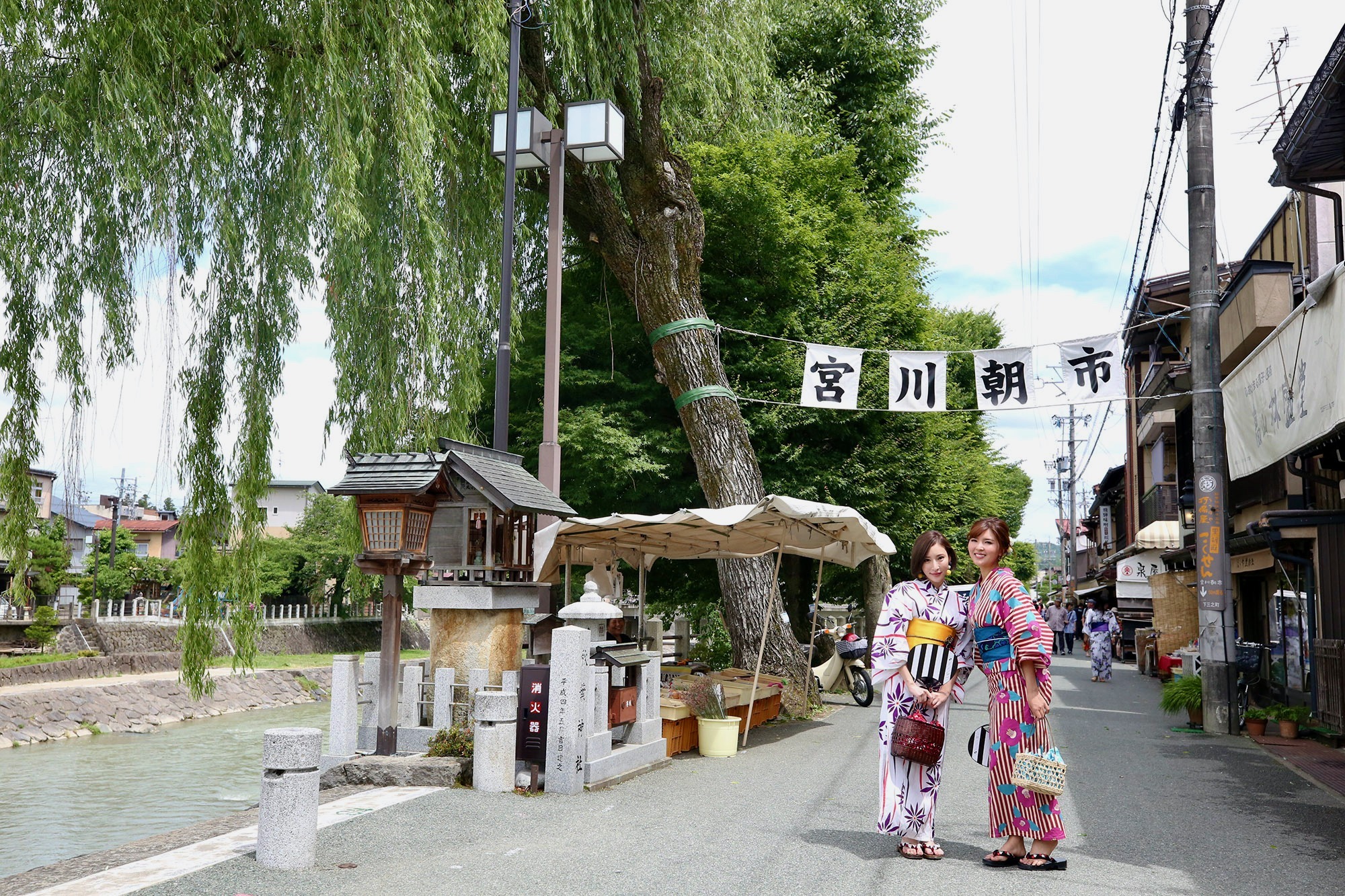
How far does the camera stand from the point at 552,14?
12703 mm

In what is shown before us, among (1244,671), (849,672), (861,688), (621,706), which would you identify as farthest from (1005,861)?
(849,672)

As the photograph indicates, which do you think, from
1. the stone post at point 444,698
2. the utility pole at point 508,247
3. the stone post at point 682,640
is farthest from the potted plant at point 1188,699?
the stone post at point 444,698

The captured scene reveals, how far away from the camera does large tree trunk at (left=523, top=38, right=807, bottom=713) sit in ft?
48.8

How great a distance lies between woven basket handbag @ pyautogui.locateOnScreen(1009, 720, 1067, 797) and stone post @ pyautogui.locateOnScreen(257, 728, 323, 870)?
3.98 metres

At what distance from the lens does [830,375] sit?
1529cm

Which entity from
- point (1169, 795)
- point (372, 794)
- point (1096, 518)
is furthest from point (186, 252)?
point (1096, 518)

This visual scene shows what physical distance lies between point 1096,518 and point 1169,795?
54.7 metres

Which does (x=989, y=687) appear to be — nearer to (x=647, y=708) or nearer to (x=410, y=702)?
(x=647, y=708)

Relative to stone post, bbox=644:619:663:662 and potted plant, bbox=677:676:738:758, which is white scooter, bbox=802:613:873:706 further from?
potted plant, bbox=677:676:738:758

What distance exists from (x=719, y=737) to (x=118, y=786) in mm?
12202

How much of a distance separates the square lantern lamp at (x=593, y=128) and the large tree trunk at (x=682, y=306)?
273cm

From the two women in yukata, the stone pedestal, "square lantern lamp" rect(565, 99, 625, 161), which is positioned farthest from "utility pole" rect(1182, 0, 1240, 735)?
the stone pedestal

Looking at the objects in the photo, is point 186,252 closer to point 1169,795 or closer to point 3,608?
point 1169,795

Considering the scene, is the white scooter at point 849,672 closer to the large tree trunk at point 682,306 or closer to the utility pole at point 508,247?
the large tree trunk at point 682,306
